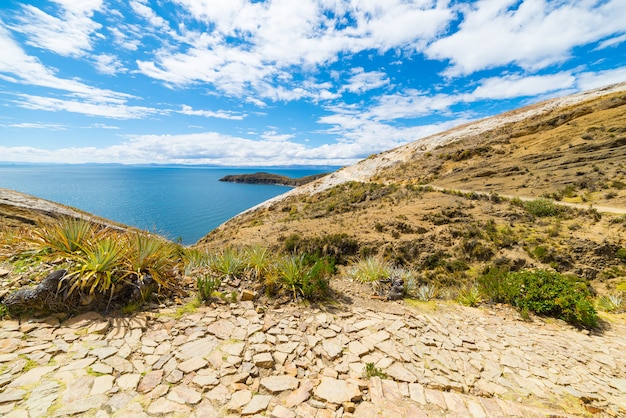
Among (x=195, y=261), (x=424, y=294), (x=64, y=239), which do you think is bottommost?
(x=424, y=294)

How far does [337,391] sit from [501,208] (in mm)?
18317

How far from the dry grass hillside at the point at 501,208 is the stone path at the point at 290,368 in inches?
307

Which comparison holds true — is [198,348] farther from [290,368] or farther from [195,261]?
[195,261]

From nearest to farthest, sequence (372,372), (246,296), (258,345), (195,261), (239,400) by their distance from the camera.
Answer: (239,400) → (372,372) → (258,345) → (246,296) → (195,261)

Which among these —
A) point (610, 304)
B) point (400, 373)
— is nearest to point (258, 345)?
point (400, 373)

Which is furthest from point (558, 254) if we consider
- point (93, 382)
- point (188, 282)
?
point (93, 382)

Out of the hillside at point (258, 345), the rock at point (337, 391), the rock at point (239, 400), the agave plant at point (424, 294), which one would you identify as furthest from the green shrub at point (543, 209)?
the rock at point (239, 400)

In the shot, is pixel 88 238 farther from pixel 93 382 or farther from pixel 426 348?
pixel 426 348

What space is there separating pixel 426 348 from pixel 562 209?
54.3 ft

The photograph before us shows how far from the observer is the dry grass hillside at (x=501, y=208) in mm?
12133

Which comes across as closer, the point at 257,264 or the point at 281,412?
the point at 281,412

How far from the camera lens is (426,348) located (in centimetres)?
442

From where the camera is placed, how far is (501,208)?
1698 centimetres

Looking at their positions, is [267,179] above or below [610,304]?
below
